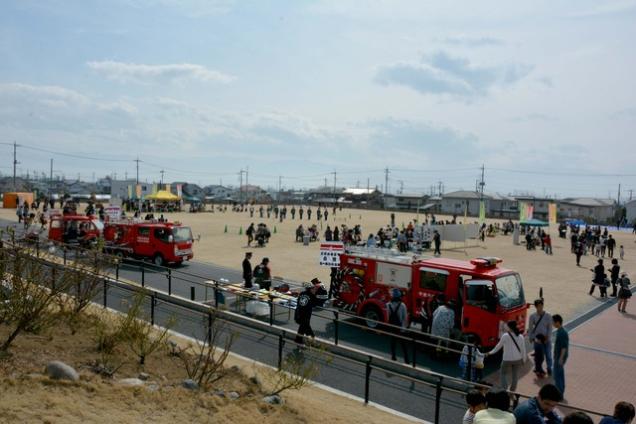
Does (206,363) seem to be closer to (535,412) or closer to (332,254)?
(535,412)

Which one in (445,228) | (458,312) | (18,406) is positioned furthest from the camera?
(445,228)

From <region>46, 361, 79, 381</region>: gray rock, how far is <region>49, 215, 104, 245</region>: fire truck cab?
1964 cm

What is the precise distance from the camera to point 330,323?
14.7 metres

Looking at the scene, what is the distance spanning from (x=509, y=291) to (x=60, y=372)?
9.51 metres

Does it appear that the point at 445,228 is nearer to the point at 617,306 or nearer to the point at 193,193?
the point at 617,306

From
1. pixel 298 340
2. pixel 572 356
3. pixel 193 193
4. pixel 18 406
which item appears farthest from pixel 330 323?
pixel 193 193

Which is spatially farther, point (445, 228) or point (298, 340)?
point (445, 228)

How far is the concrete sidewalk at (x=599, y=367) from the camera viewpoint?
33.5 ft

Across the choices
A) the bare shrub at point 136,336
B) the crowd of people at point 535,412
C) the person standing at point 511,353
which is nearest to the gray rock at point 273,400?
the bare shrub at point 136,336

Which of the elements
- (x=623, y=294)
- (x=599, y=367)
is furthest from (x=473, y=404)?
(x=623, y=294)

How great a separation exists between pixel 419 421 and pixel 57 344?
6015mm

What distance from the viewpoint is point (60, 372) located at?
23.5 feet

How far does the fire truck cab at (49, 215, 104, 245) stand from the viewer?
25.9 meters

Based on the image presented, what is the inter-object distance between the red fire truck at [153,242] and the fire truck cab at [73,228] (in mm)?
2301
